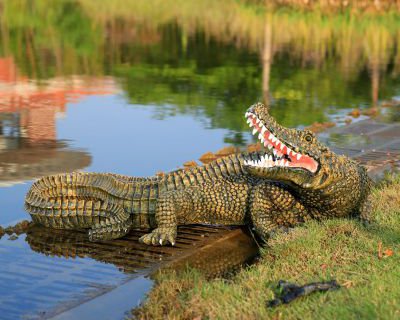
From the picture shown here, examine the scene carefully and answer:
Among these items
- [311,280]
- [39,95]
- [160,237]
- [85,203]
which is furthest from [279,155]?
[39,95]

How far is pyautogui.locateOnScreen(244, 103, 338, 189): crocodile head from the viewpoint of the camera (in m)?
7.77

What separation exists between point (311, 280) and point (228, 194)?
2.14m

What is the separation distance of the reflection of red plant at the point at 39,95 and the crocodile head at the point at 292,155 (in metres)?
5.89

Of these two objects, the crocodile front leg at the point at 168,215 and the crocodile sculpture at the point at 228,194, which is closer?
the crocodile sculpture at the point at 228,194

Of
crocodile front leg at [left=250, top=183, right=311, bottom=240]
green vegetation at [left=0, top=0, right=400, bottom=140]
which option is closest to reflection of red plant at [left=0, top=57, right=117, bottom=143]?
green vegetation at [left=0, top=0, right=400, bottom=140]

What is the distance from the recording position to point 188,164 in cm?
1148

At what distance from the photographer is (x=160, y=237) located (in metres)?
8.08

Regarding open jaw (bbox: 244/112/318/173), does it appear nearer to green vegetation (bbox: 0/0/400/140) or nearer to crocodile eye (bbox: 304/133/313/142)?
crocodile eye (bbox: 304/133/313/142)

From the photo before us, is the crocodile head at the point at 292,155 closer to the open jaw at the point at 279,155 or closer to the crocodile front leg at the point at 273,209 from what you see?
the open jaw at the point at 279,155

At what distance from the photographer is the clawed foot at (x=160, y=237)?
8.09 metres

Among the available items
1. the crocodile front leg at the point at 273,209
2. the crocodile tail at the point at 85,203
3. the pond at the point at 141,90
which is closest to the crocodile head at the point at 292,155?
the crocodile front leg at the point at 273,209

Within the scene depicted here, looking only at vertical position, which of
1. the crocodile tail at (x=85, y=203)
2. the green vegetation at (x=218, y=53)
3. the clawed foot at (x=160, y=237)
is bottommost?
the green vegetation at (x=218, y=53)

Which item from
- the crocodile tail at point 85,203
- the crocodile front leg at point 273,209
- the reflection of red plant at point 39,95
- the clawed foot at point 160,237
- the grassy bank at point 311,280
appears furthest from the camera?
the reflection of red plant at point 39,95

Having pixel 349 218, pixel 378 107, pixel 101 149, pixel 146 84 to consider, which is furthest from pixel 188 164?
pixel 146 84
